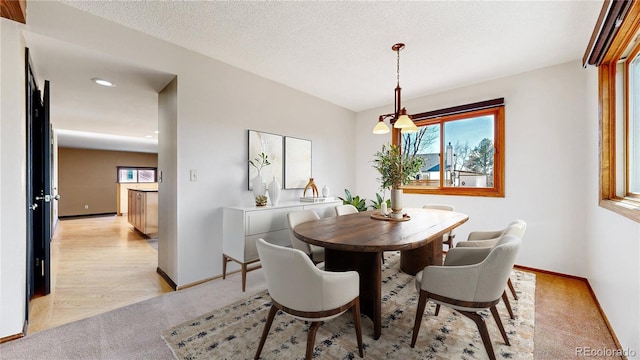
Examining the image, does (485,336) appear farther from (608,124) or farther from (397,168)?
(608,124)

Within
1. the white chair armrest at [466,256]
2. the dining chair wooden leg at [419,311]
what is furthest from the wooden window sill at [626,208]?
the dining chair wooden leg at [419,311]

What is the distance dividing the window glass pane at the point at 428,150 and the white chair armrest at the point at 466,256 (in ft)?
7.59

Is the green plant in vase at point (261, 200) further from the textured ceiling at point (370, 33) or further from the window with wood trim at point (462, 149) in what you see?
the window with wood trim at point (462, 149)

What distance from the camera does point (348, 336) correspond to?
5.82ft

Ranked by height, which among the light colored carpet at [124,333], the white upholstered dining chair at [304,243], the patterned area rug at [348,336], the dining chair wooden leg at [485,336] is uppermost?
the white upholstered dining chair at [304,243]

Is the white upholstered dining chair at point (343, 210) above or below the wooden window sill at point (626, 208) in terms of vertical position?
below

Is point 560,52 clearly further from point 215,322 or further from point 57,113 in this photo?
point 57,113

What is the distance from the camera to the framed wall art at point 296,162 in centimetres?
369

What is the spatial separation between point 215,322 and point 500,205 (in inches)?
142

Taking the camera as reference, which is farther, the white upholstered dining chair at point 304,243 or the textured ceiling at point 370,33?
the white upholstered dining chair at point 304,243

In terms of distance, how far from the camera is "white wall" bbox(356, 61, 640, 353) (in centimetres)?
261

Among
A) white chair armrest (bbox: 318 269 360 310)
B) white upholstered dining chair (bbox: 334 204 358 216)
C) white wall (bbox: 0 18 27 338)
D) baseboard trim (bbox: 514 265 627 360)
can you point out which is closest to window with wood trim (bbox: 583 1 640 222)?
baseboard trim (bbox: 514 265 627 360)

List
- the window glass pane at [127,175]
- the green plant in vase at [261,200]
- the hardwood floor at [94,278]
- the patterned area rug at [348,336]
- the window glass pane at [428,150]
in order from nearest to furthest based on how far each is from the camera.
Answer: the patterned area rug at [348,336] < the hardwood floor at [94,278] < the green plant in vase at [261,200] < the window glass pane at [428,150] < the window glass pane at [127,175]

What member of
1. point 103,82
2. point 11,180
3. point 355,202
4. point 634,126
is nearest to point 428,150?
point 355,202
